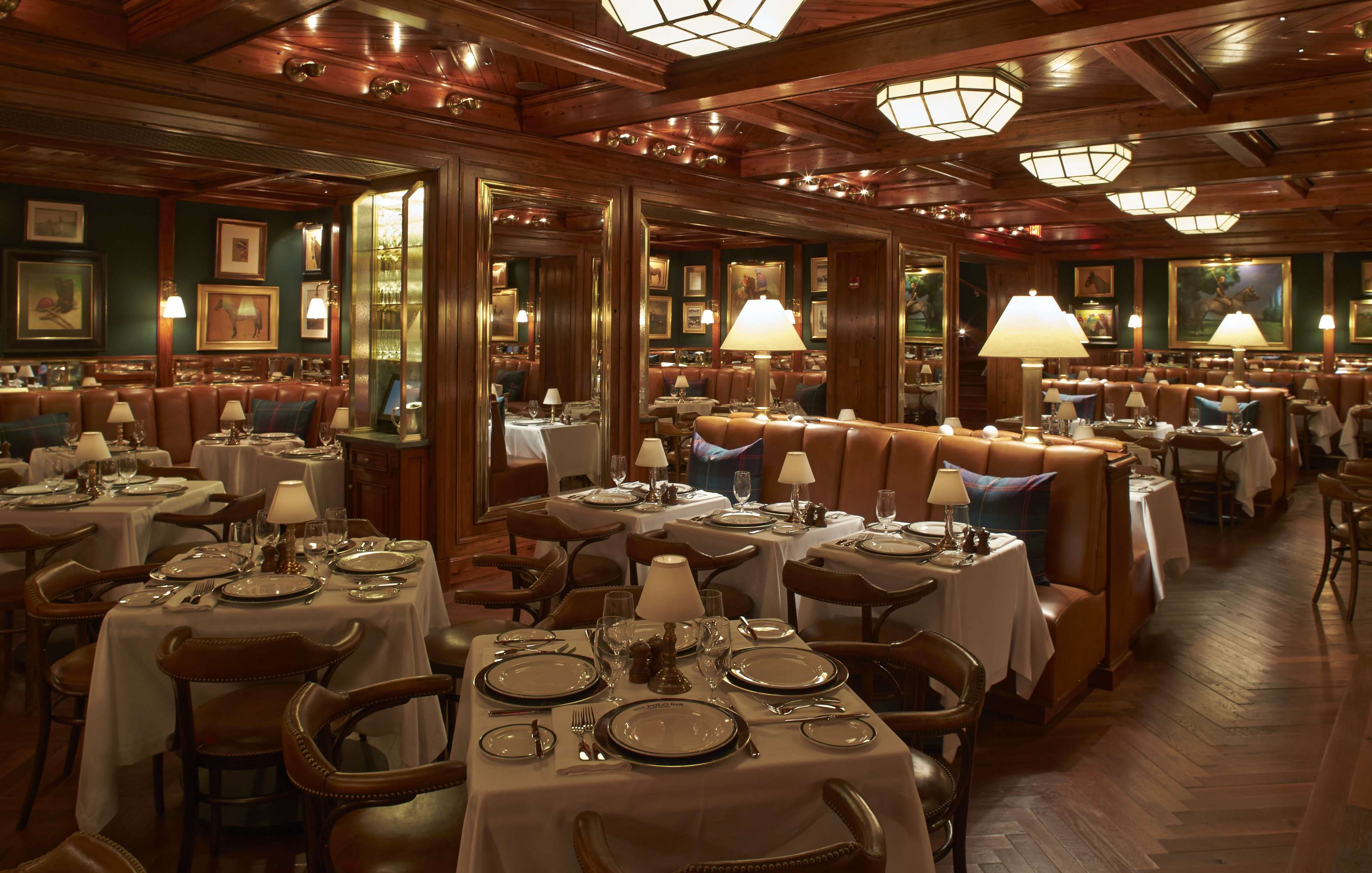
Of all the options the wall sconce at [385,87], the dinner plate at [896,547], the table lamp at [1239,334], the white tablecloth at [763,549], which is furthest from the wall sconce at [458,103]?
the table lamp at [1239,334]

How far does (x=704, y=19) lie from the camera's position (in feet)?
11.0

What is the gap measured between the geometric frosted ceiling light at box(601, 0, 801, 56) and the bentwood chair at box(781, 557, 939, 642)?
77.0 inches

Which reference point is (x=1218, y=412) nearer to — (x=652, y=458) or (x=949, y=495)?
(x=949, y=495)

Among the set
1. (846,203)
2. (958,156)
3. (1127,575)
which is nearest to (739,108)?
(958,156)

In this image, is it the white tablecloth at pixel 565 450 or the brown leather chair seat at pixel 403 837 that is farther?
the white tablecloth at pixel 565 450

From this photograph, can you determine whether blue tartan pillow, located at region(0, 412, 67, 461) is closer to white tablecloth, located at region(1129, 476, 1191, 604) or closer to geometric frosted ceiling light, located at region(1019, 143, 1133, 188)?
white tablecloth, located at region(1129, 476, 1191, 604)

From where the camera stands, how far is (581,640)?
2586 mm

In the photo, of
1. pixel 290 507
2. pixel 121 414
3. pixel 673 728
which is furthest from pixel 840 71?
pixel 121 414

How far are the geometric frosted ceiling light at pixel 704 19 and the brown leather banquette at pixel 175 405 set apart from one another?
5.75 meters

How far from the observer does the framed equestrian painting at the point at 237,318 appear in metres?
11.5

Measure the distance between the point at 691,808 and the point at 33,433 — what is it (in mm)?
7362

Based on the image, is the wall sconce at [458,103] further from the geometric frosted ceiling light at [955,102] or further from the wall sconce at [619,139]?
the geometric frosted ceiling light at [955,102]

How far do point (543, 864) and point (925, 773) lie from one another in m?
1.16

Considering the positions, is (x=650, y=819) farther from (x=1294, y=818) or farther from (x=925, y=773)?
(x=1294, y=818)
